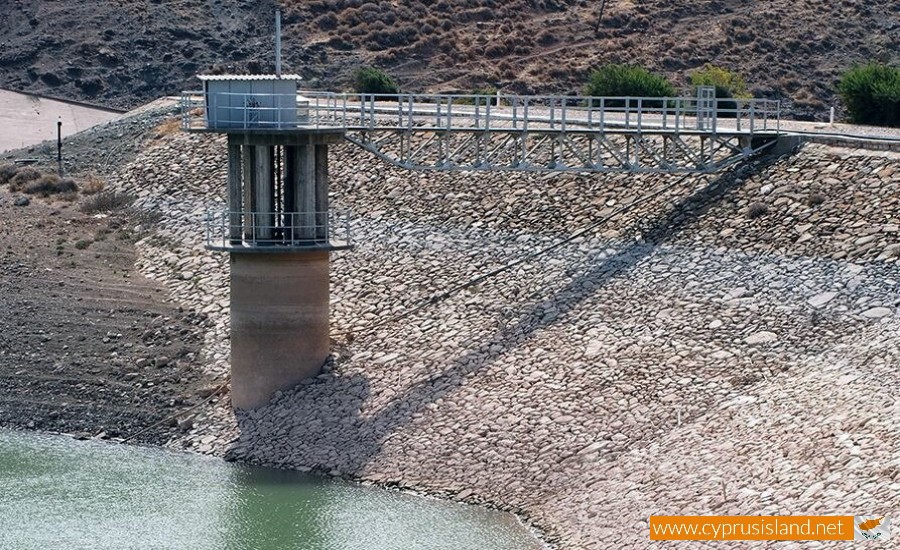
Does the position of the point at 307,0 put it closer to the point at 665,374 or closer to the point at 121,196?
the point at 121,196

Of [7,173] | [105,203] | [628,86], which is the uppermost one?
[628,86]

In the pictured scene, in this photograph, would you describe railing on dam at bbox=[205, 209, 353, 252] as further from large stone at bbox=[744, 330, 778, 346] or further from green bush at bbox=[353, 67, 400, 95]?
green bush at bbox=[353, 67, 400, 95]

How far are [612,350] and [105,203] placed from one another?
16.7 m

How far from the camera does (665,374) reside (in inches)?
1186

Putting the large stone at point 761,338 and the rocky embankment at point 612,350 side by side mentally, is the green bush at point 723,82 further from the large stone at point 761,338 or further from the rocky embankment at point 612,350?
the large stone at point 761,338

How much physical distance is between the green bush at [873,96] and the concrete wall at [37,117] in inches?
867

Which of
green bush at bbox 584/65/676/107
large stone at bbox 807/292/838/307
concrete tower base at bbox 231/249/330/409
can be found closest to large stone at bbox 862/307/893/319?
large stone at bbox 807/292/838/307

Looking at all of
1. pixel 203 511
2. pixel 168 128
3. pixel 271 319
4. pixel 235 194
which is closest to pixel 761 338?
pixel 271 319

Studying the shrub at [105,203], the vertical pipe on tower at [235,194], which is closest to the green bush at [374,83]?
the shrub at [105,203]

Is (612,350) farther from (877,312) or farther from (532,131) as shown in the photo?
(532,131)

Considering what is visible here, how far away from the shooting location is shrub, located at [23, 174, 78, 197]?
1748 inches

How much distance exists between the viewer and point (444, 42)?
209 feet

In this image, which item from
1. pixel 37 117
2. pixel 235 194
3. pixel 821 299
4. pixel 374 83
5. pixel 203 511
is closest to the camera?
pixel 203 511

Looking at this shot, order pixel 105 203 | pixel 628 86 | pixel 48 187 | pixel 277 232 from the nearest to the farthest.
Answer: pixel 277 232, pixel 105 203, pixel 48 187, pixel 628 86
